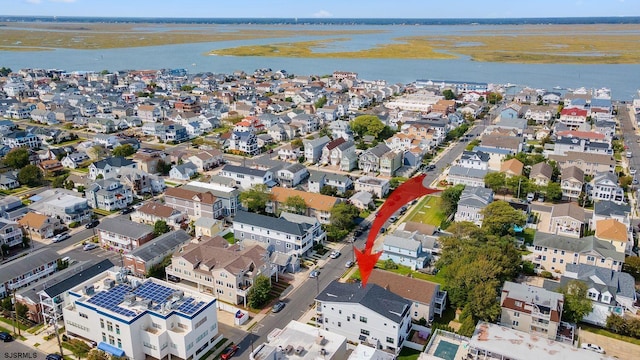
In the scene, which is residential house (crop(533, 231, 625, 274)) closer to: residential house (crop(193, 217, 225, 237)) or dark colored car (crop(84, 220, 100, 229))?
residential house (crop(193, 217, 225, 237))

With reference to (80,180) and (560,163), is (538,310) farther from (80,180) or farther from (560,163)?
(80,180)

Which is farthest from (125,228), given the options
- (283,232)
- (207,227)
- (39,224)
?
(283,232)

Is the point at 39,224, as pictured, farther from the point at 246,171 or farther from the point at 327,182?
the point at 327,182

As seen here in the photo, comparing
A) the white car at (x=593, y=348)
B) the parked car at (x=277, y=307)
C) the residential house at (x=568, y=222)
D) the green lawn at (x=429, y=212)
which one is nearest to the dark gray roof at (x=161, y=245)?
the parked car at (x=277, y=307)

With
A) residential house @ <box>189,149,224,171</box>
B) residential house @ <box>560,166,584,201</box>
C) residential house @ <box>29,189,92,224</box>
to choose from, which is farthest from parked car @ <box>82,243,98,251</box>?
residential house @ <box>560,166,584,201</box>

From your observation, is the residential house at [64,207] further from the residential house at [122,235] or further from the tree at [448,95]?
the tree at [448,95]

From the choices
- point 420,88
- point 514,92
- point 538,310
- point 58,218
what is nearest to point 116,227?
point 58,218
